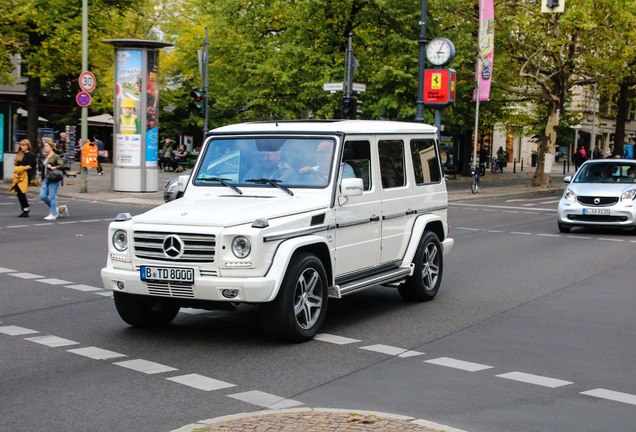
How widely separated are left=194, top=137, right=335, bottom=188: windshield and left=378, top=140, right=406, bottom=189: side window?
93 cm

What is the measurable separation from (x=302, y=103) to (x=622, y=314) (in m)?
24.8

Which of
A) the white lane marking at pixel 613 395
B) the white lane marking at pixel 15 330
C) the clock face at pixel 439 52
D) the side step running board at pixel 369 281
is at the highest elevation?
the clock face at pixel 439 52

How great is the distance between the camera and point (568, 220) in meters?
18.3

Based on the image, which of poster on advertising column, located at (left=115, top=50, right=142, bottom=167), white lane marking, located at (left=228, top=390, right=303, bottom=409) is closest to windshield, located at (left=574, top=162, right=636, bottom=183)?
poster on advertising column, located at (left=115, top=50, right=142, bottom=167)

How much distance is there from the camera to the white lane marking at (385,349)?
23.5ft

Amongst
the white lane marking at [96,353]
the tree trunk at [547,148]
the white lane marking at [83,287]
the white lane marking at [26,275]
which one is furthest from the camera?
the tree trunk at [547,148]

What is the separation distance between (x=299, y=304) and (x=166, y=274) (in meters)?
1.18

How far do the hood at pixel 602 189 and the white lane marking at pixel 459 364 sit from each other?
12.2m

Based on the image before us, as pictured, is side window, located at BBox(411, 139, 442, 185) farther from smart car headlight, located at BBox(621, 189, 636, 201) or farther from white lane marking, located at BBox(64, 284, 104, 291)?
smart car headlight, located at BBox(621, 189, 636, 201)

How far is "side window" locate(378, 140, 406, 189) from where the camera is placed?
8961mm

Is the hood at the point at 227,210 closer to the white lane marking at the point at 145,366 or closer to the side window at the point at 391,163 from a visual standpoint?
the white lane marking at the point at 145,366

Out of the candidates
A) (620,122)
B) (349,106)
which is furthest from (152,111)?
(620,122)

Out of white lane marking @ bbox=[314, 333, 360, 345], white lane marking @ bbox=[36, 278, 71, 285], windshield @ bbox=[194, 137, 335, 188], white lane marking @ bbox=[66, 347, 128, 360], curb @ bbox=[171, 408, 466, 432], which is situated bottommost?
white lane marking @ bbox=[36, 278, 71, 285]

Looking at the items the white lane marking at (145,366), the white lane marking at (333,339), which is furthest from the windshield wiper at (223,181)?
the white lane marking at (145,366)
